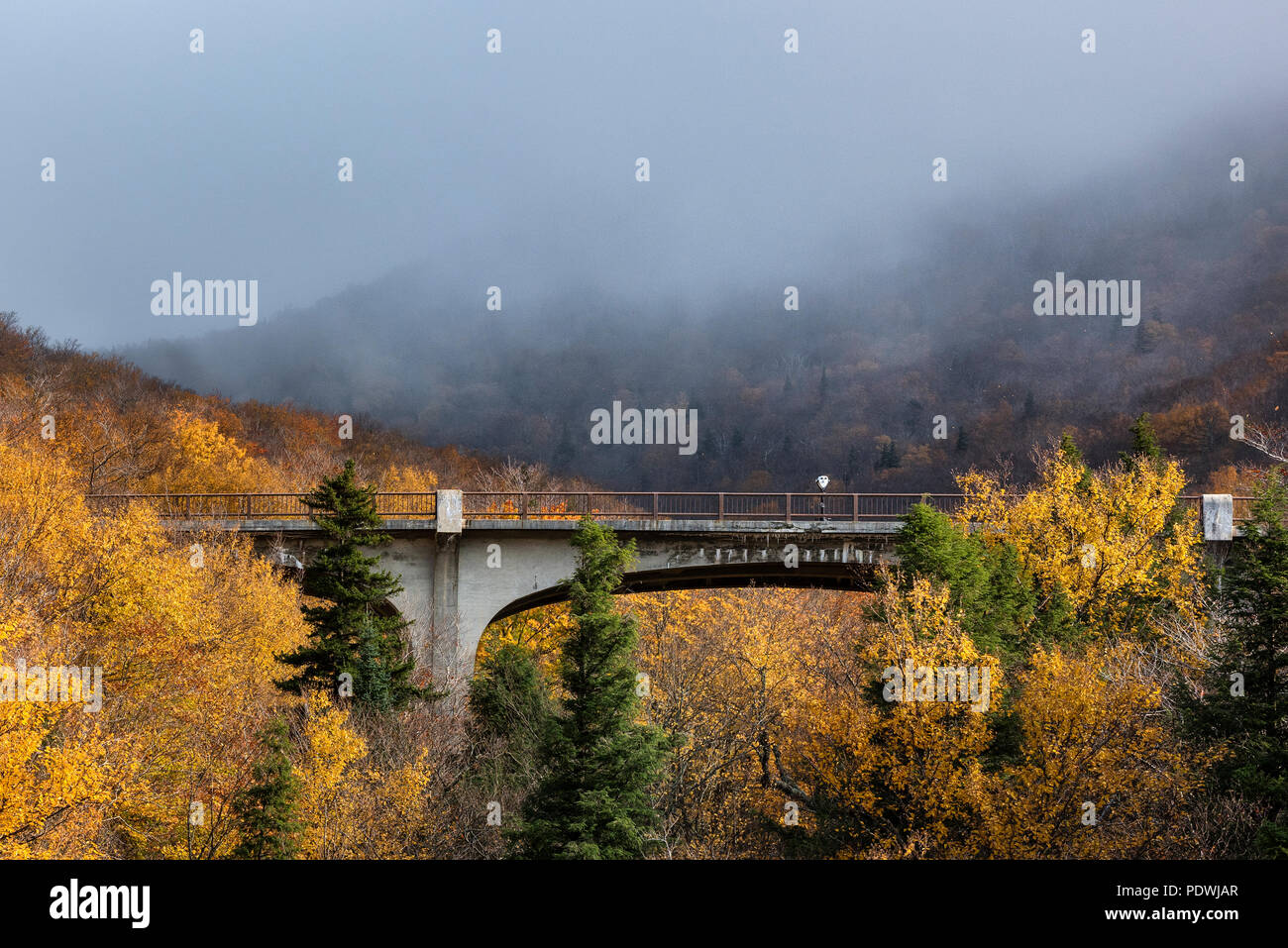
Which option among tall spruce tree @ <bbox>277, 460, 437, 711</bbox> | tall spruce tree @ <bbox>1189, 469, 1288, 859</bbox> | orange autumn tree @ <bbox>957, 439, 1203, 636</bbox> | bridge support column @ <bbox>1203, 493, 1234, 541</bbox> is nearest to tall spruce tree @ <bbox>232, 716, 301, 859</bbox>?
tall spruce tree @ <bbox>277, 460, 437, 711</bbox>

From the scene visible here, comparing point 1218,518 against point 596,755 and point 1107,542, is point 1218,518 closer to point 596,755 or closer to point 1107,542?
point 1107,542

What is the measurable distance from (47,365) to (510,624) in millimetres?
46951

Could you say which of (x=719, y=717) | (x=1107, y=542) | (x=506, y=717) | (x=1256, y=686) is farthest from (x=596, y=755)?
(x=1107, y=542)

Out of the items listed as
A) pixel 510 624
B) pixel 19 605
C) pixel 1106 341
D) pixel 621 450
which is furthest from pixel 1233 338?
pixel 19 605

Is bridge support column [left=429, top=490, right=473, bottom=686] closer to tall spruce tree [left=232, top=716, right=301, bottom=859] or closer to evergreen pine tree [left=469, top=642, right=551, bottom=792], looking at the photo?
evergreen pine tree [left=469, top=642, right=551, bottom=792]

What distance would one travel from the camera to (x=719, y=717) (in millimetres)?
38375

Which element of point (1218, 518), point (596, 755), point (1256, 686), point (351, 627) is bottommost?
point (596, 755)

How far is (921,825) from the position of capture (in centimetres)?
2808

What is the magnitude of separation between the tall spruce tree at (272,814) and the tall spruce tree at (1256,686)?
21523 millimetres

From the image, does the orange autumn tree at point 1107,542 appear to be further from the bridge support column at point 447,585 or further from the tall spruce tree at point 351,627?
the tall spruce tree at point 351,627

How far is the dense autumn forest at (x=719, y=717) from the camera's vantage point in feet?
82.4

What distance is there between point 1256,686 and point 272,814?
75.7 ft
